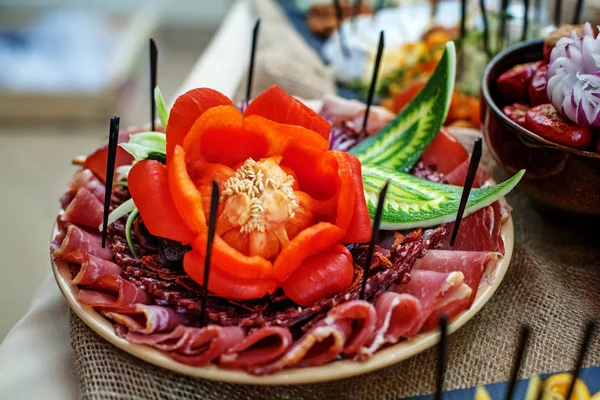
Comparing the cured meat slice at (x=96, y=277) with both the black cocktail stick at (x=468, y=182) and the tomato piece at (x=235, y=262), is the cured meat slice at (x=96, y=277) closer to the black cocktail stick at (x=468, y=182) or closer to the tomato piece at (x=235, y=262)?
the tomato piece at (x=235, y=262)

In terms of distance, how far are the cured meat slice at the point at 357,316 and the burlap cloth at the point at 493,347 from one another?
13 centimetres

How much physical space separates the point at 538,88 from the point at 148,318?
70 centimetres

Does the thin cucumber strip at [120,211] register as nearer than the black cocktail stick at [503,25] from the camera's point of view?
Yes

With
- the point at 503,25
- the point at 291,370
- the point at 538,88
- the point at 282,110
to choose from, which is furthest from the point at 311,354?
the point at 503,25

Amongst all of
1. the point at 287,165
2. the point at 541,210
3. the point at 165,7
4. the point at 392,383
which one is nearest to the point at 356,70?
the point at 541,210

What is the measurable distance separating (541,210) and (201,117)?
657mm

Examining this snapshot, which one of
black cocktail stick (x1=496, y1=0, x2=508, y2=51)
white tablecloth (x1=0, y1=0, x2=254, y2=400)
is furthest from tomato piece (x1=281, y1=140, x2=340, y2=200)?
black cocktail stick (x1=496, y1=0, x2=508, y2=51)

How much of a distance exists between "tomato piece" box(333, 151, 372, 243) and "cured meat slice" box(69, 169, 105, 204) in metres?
0.42

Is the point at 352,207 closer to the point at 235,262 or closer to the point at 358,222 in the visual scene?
the point at 358,222

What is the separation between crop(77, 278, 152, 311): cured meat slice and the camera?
844 mm

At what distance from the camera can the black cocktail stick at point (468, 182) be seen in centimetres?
83

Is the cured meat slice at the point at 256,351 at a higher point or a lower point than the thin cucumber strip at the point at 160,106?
lower

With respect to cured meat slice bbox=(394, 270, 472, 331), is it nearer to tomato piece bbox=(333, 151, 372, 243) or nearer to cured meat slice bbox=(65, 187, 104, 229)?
tomato piece bbox=(333, 151, 372, 243)

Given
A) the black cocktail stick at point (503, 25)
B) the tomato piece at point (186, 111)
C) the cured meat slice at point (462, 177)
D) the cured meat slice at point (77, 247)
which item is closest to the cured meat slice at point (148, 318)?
the cured meat slice at point (77, 247)
